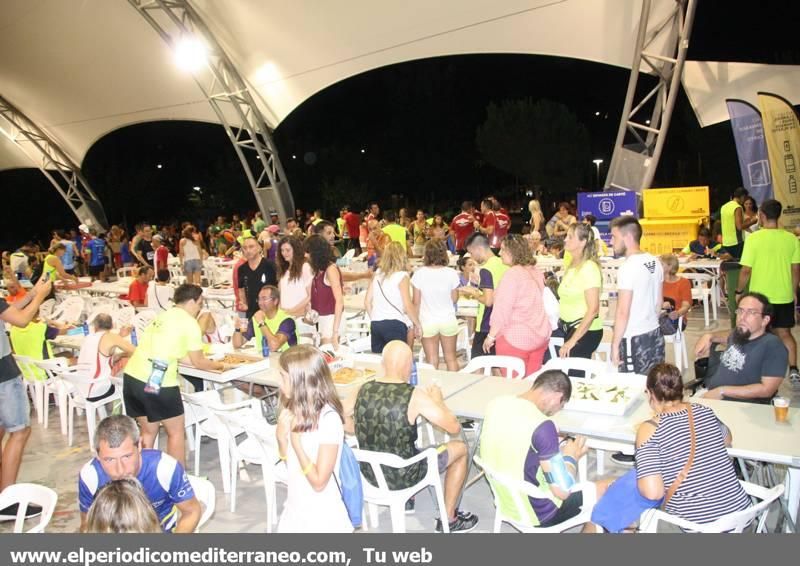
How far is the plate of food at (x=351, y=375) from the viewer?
12.6ft

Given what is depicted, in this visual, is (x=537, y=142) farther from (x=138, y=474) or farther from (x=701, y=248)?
(x=138, y=474)

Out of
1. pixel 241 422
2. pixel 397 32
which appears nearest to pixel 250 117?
pixel 397 32

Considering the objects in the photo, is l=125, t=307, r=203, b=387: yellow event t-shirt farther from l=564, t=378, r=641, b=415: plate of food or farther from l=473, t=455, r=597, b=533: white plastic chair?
l=564, t=378, r=641, b=415: plate of food

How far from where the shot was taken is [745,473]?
A: 311 centimetres

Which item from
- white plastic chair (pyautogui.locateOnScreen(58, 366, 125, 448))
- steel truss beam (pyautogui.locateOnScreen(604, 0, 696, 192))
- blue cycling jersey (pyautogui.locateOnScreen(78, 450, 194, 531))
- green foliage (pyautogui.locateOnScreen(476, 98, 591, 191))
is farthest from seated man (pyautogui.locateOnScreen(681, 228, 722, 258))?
green foliage (pyautogui.locateOnScreen(476, 98, 591, 191))

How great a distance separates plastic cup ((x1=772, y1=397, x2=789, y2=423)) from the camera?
2.86 m

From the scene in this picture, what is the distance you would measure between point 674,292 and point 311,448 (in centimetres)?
396

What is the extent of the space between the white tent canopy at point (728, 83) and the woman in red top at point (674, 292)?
582cm

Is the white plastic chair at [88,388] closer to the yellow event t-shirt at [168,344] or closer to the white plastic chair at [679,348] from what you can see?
the yellow event t-shirt at [168,344]

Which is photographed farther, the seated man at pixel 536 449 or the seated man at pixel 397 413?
the seated man at pixel 397 413

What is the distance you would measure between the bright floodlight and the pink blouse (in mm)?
9955

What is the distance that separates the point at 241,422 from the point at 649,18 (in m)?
9.17

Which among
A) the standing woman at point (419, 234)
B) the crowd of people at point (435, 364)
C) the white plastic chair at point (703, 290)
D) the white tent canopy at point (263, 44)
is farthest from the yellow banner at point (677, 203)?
the standing woman at point (419, 234)
